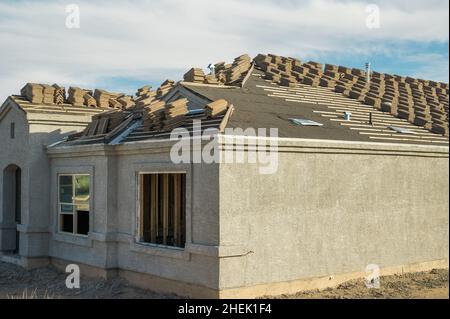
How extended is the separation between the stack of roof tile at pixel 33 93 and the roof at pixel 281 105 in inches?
37.3

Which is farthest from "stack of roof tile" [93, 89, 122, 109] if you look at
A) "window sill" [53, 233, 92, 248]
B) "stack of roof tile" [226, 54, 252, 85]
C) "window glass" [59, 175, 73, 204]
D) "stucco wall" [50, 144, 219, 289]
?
"window sill" [53, 233, 92, 248]

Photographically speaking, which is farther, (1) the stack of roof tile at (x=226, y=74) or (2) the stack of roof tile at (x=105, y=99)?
(2) the stack of roof tile at (x=105, y=99)

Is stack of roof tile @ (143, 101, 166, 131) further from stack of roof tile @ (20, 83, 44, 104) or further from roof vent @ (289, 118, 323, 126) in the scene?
stack of roof tile @ (20, 83, 44, 104)

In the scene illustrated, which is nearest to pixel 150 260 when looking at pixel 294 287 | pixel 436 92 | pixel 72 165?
pixel 294 287

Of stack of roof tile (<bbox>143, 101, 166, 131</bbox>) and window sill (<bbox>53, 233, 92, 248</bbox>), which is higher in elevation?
stack of roof tile (<bbox>143, 101, 166, 131</bbox>)

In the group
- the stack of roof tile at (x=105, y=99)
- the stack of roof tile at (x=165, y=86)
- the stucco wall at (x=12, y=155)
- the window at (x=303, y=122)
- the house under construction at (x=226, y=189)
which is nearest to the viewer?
the house under construction at (x=226, y=189)

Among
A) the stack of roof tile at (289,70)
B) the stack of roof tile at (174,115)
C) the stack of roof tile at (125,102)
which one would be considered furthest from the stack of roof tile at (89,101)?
the stack of roof tile at (174,115)

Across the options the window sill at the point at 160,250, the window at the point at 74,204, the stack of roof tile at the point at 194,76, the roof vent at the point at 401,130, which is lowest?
the window sill at the point at 160,250

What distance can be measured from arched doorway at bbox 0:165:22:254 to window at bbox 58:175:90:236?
9.44 ft

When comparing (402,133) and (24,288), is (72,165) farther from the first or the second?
(402,133)

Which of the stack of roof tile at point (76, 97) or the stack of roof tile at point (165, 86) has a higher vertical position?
the stack of roof tile at point (165, 86)

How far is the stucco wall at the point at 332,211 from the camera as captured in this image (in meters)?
12.0

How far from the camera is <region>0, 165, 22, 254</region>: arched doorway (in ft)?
62.2

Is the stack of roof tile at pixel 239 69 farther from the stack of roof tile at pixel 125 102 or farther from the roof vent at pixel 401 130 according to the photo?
the roof vent at pixel 401 130
